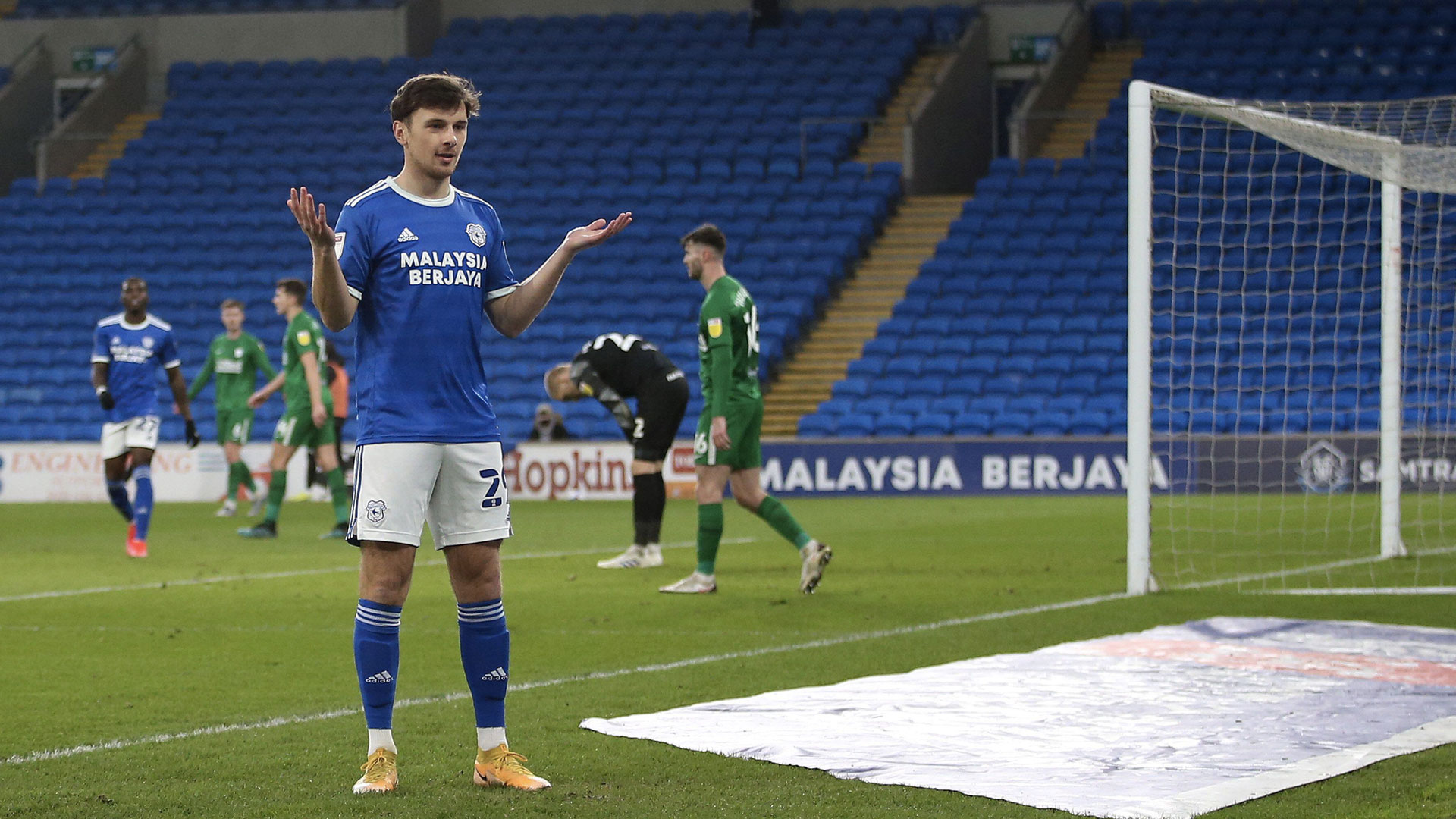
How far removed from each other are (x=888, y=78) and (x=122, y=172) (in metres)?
13.4

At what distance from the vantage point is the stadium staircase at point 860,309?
2392cm

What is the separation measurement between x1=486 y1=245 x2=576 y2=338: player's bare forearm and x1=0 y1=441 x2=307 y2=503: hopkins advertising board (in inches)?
668

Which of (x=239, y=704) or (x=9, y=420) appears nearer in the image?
(x=239, y=704)

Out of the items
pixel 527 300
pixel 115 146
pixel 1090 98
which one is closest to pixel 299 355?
pixel 527 300

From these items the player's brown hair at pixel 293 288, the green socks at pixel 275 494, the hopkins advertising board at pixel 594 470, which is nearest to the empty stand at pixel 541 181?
the hopkins advertising board at pixel 594 470

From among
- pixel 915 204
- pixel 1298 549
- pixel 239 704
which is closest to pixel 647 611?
pixel 239 704

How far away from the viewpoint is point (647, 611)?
9156 mm

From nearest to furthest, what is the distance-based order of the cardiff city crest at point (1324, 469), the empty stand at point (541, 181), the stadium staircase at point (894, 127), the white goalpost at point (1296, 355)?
the white goalpost at point (1296, 355) → the cardiff city crest at point (1324, 469) → the empty stand at point (541, 181) → the stadium staircase at point (894, 127)

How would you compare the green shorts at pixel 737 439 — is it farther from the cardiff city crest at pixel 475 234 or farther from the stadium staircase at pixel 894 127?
the stadium staircase at pixel 894 127

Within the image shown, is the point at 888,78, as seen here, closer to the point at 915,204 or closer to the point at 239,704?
the point at 915,204

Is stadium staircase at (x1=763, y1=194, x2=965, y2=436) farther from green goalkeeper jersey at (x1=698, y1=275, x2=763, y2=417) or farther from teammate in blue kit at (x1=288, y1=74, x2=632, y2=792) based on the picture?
teammate in blue kit at (x1=288, y1=74, x2=632, y2=792)

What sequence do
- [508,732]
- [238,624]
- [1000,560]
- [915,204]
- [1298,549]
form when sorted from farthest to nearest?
[915,204] < [1298,549] < [1000,560] < [238,624] < [508,732]

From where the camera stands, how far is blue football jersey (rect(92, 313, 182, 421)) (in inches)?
511

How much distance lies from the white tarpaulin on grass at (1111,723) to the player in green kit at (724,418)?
104 inches
